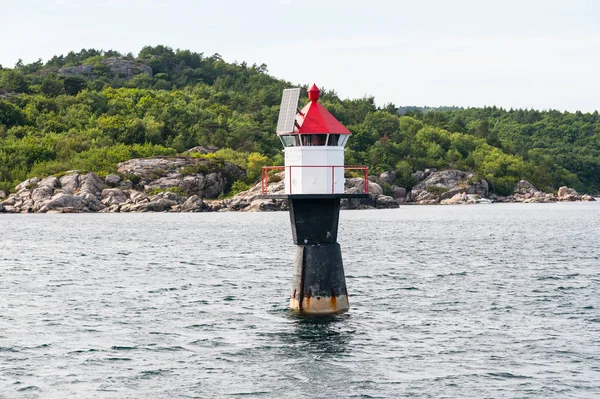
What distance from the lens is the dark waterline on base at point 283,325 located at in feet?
86.2

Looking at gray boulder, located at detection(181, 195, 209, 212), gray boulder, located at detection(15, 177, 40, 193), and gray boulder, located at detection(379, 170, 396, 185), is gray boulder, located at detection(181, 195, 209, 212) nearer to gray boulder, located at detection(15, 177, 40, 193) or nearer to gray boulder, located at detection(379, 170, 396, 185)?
gray boulder, located at detection(15, 177, 40, 193)

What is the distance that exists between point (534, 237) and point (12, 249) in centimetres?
5259

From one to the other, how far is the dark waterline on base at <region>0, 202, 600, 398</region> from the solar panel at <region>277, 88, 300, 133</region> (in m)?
8.03

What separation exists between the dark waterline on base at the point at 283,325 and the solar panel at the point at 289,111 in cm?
803

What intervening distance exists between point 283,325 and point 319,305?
2.28m

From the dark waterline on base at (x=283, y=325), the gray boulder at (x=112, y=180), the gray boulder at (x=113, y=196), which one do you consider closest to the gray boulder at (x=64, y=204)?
the gray boulder at (x=113, y=196)

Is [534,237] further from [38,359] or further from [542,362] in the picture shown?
[38,359]

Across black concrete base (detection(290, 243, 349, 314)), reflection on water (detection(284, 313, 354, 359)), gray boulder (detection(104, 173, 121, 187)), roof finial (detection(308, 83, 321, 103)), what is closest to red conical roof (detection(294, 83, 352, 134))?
roof finial (detection(308, 83, 321, 103))

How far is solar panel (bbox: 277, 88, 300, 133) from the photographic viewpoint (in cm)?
3155

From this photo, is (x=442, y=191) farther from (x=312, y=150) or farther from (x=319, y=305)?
(x=312, y=150)

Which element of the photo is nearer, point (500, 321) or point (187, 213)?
point (500, 321)

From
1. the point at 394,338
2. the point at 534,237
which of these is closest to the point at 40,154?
the point at 534,237

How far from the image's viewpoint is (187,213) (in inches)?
5059

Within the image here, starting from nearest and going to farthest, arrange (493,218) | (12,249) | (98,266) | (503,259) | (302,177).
→ (302,177), (98,266), (503,259), (12,249), (493,218)
